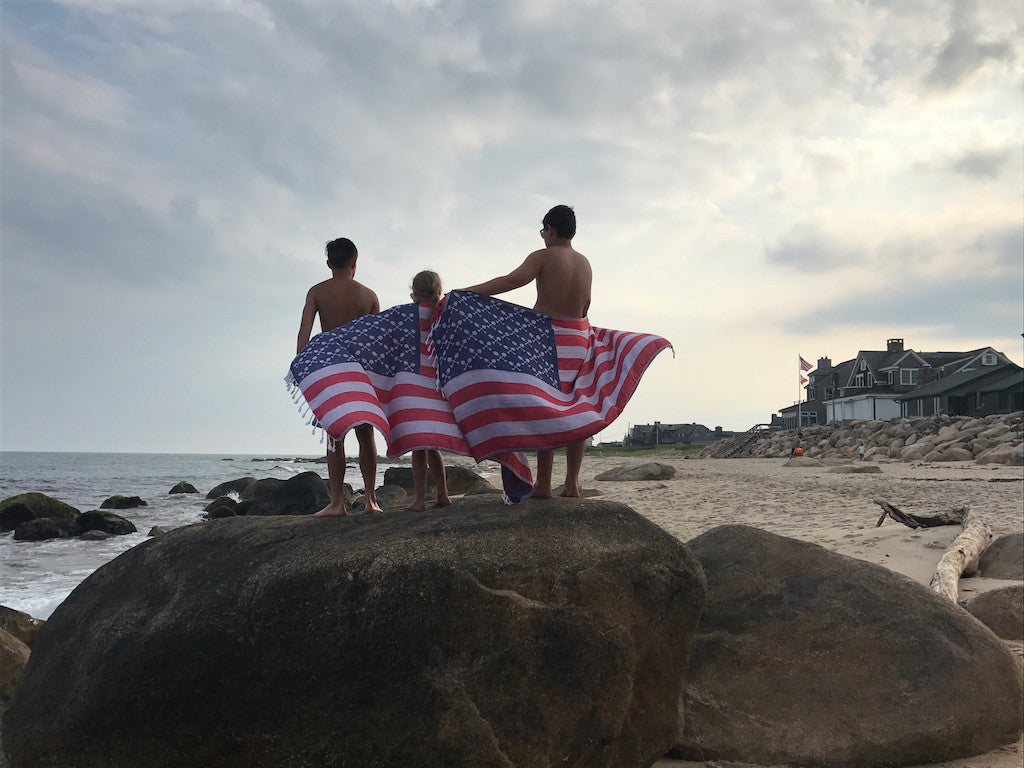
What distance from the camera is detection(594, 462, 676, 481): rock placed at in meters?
24.2

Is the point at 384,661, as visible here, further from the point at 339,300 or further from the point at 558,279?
the point at 339,300

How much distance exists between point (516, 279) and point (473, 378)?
79 cm

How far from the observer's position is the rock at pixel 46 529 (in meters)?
17.3

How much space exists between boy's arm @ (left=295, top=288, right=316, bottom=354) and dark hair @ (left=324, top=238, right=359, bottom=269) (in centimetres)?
32

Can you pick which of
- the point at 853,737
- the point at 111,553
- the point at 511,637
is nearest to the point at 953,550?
the point at 853,737

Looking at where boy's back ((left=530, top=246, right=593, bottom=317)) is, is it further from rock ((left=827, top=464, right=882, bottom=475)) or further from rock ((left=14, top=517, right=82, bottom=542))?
rock ((left=827, top=464, right=882, bottom=475))

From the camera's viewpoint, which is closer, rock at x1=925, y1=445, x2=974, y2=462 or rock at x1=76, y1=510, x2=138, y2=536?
rock at x1=76, y1=510, x2=138, y2=536

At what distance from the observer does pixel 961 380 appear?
46875mm

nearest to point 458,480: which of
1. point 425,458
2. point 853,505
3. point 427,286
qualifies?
point 853,505

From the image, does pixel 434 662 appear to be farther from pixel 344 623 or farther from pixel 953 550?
pixel 953 550

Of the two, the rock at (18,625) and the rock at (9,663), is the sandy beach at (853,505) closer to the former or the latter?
the rock at (9,663)

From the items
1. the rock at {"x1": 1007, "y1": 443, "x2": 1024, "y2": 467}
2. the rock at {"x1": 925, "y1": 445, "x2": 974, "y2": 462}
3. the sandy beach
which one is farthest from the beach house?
the sandy beach

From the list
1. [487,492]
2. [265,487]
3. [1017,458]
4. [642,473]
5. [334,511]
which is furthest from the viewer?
[642,473]

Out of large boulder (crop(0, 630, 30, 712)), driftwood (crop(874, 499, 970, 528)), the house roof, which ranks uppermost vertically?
the house roof
